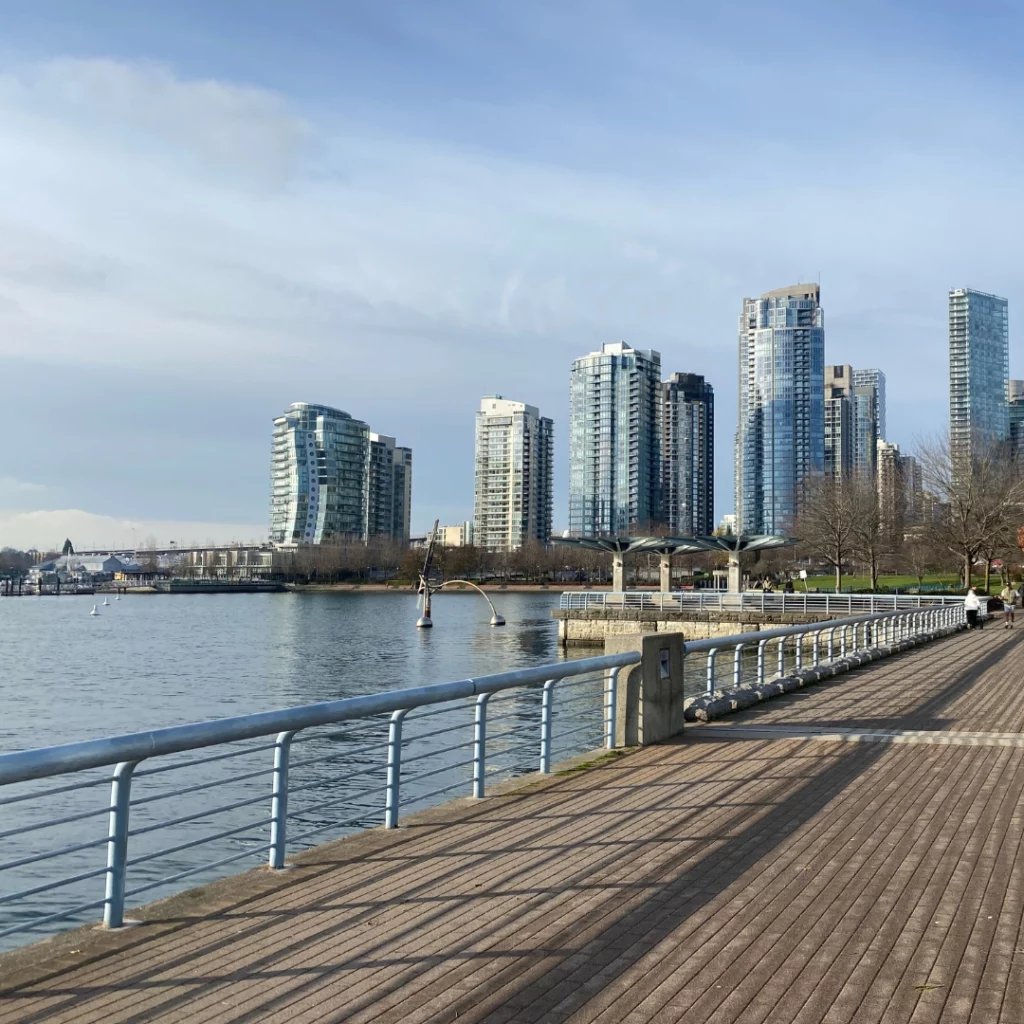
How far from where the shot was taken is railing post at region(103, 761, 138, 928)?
231 inches

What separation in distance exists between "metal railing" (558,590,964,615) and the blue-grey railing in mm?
21317

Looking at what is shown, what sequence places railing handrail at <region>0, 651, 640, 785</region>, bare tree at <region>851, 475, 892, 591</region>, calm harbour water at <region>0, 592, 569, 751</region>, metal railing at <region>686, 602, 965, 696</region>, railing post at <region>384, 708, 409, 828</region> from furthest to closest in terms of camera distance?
bare tree at <region>851, 475, 892, 591</region> < calm harbour water at <region>0, 592, 569, 751</region> < metal railing at <region>686, 602, 965, 696</region> < railing post at <region>384, 708, 409, 828</region> < railing handrail at <region>0, 651, 640, 785</region>

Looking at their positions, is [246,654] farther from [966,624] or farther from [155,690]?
[966,624]

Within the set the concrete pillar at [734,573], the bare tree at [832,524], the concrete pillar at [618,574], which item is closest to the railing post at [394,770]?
the concrete pillar at [734,573]

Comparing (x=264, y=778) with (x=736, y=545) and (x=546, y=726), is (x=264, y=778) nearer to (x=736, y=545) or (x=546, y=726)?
(x=546, y=726)

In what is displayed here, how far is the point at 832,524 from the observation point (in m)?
75.6

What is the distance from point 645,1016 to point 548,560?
179 meters

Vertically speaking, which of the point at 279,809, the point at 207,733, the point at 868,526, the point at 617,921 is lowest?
the point at 617,921

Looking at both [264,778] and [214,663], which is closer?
[264,778]

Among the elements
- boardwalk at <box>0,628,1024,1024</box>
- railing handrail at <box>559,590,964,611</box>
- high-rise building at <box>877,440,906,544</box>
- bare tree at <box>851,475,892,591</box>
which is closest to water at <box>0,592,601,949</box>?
boardwalk at <box>0,628,1024,1024</box>

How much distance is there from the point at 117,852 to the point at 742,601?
52.2 m

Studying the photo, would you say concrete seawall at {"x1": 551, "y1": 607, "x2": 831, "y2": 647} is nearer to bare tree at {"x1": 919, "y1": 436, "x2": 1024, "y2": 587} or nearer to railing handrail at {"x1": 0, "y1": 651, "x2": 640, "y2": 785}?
bare tree at {"x1": 919, "y1": 436, "x2": 1024, "y2": 587}

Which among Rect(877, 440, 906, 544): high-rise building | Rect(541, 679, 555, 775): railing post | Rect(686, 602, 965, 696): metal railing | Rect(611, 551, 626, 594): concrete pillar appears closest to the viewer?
Rect(541, 679, 555, 775): railing post

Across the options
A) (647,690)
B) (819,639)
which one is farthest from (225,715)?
(647,690)
